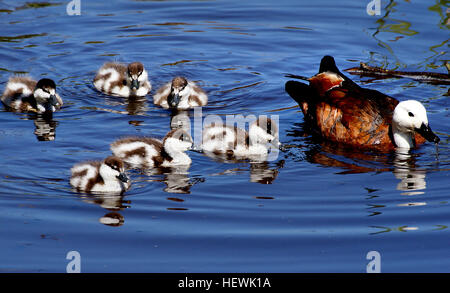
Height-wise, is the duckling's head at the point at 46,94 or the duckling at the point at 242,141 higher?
the duckling's head at the point at 46,94

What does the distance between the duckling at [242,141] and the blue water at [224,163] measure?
23 centimetres

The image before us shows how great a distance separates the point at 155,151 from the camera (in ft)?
23.8

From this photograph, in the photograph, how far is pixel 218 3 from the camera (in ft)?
43.0

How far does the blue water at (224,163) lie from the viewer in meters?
5.43

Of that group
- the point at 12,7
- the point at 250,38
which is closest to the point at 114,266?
the point at 250,38

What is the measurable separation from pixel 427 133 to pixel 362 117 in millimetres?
707

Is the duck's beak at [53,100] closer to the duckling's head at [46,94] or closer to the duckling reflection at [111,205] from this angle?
the duckling's head at [46,94]

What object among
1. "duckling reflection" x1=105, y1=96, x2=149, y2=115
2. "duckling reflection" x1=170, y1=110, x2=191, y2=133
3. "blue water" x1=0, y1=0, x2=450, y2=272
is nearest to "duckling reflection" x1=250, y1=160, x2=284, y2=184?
"blue water" x1=0, y1=0, x2=450, y2=272

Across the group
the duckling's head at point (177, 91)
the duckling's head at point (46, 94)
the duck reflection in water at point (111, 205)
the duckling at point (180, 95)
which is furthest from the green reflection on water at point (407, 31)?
the duck reflection in water at point (111, 205)

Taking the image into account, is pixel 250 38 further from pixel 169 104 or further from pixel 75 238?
pixel 75 238

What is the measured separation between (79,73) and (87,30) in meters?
1.74
